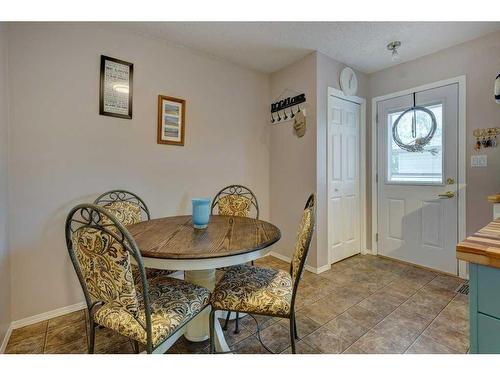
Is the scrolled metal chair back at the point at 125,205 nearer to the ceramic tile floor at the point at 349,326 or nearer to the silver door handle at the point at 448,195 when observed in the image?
the ceramic tile floor at the point at 349,326

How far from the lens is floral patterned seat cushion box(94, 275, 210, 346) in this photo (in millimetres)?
1007

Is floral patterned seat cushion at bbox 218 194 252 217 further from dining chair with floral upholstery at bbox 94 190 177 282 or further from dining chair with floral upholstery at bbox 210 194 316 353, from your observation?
dining chair with floral upholstery at bbox 210 194 316 353

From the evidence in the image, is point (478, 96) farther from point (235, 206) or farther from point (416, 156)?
point (235, 206)

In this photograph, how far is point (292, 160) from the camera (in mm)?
2926

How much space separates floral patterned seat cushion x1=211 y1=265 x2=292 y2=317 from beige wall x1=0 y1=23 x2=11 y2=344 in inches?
54.3

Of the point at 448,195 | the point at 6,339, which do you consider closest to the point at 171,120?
the point at 6,339

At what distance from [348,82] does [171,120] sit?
2.07 meters

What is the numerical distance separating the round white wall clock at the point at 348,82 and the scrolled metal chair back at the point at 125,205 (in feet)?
8.23

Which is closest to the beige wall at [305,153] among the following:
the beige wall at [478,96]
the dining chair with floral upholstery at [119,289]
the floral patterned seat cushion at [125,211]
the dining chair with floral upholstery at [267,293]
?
the beige wall at [478,96]

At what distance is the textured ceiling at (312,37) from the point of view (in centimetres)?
215
